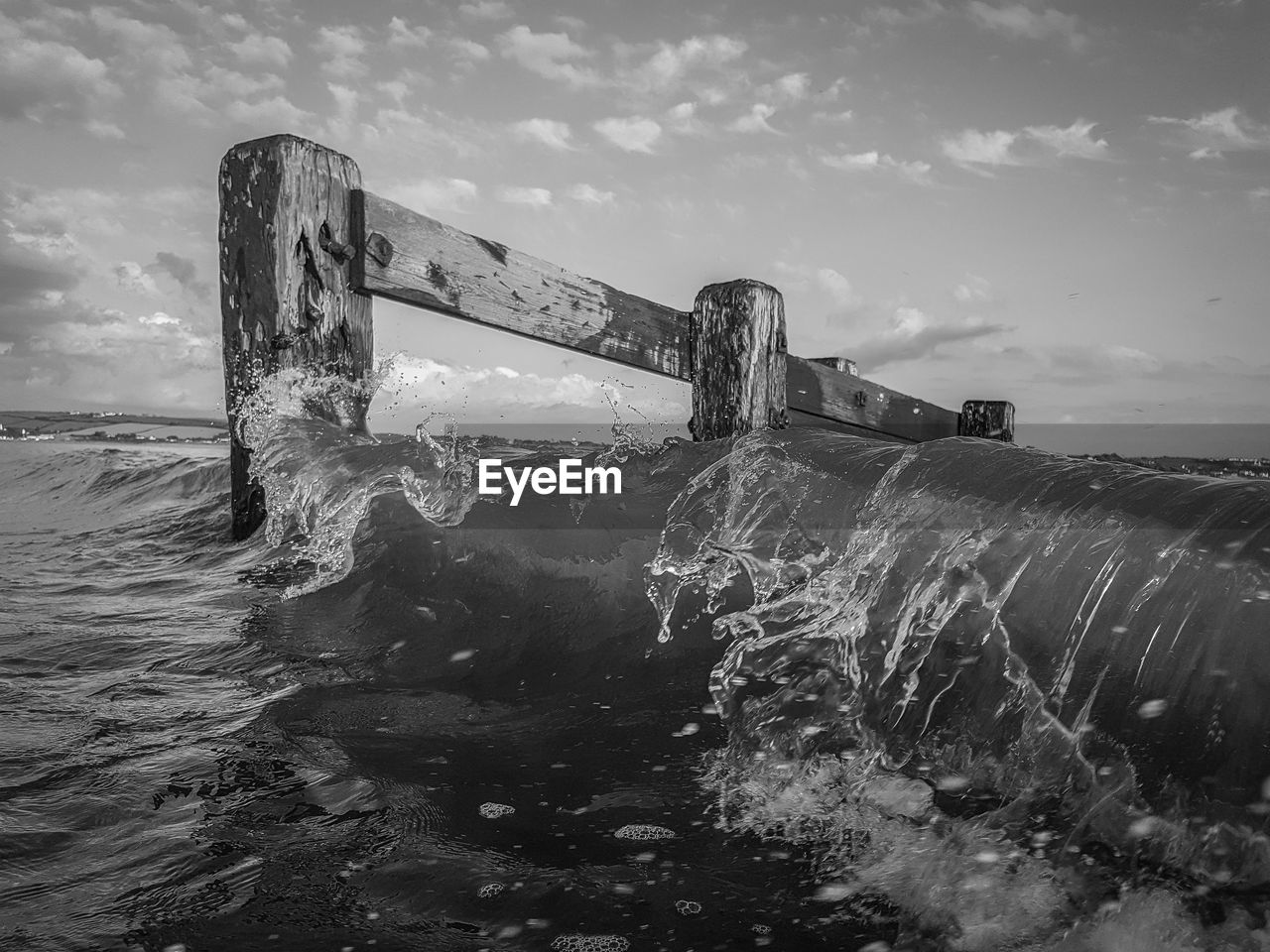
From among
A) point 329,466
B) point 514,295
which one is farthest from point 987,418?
point 329,466

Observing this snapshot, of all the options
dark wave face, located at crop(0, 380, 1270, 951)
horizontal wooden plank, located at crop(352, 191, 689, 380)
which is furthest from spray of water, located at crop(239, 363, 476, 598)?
horizontal wooden plank, located at crop(352, 191, 689, 380)

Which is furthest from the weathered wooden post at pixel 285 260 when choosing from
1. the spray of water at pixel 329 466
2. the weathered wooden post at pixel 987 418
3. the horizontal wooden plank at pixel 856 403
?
the weathered wooden post at pixel 987 418

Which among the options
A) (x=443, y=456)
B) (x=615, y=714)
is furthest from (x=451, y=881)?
(x=443, y=456)

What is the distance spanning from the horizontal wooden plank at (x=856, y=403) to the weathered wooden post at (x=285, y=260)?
2.67 metres

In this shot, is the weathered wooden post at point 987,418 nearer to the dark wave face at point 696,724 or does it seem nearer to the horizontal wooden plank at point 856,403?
the horizontal wooden plank at point 856,403

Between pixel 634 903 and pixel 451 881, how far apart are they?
0.35 m

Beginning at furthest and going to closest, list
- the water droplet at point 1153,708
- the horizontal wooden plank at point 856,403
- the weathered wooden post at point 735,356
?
the horizontal wooden plank at point 856,403 < the weathered wooden post at point 735,356 < the water droplet at point 1153,708

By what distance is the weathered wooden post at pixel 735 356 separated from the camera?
4949 mm

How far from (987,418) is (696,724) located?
22.2 feet

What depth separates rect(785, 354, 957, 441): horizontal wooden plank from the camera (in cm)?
563

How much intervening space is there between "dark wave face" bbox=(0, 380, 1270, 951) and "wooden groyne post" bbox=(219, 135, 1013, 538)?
0.64m

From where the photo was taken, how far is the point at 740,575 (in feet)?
11.8

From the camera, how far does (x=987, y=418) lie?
8422 mm

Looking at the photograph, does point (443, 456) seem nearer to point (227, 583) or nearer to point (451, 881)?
point (227, 583)
